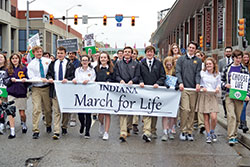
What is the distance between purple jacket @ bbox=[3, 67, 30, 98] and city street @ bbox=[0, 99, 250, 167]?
963 mm

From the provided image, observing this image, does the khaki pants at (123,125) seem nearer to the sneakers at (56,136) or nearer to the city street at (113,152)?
the city street at (113,152)

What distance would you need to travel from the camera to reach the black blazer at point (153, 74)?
7895mm

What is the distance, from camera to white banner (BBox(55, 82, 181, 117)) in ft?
26.4

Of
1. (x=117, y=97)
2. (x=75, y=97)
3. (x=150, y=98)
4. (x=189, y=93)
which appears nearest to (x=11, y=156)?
(x=75, y=97)

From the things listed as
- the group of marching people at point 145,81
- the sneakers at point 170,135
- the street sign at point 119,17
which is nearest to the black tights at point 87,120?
the group of marching people at point 145,81

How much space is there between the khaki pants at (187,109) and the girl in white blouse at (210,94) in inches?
6.7

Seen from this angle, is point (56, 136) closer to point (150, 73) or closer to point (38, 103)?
point (38, 103)

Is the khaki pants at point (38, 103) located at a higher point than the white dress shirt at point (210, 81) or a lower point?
lower

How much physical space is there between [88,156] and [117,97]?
77.3 inches

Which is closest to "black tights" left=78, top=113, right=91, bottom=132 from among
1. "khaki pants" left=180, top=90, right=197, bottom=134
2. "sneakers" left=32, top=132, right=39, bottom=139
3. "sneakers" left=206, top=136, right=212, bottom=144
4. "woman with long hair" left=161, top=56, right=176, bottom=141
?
"sneakers" left=32, top=132, right=39, bottom=139

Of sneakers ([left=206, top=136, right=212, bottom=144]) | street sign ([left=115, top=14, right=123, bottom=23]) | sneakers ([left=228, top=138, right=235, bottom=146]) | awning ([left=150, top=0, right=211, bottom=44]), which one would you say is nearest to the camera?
sneakers ([left=228, top=138, right=235, bottom=146])

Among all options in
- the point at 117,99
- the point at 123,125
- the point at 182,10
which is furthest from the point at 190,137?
the point at 182,10

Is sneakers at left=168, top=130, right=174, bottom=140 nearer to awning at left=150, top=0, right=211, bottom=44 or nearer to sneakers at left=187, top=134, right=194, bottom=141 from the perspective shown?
sneakers at left=187, top=134, right=194, bottom=141

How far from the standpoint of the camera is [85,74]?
8.12 metres
